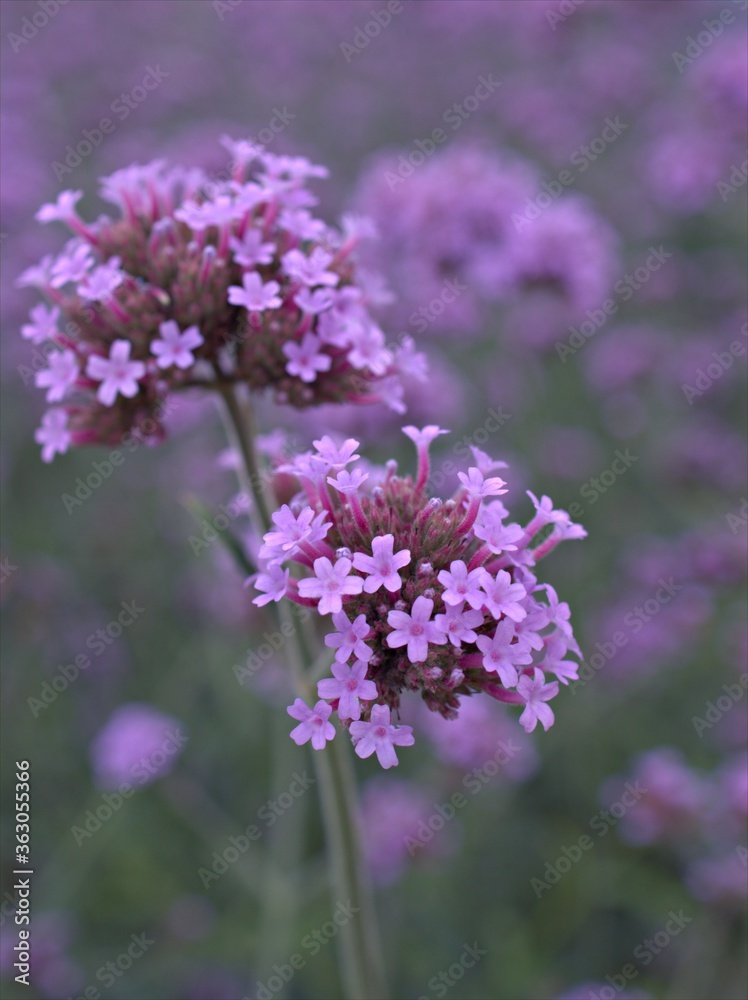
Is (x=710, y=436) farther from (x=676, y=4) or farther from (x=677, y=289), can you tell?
(x=676, y=4)

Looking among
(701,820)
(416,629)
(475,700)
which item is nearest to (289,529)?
(416,629)

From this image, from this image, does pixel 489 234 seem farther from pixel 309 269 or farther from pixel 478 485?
pixel 478 485

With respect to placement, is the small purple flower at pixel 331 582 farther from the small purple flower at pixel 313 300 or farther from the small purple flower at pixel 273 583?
the small purple flower at pixel 313 300

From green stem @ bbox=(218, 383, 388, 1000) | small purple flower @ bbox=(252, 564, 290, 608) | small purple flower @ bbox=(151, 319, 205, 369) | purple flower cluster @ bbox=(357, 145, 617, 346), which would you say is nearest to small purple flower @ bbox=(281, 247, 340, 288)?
small purple flower @ bbox=(151, 319, 205, 369)

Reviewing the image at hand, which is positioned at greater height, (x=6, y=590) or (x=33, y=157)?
(x=33, y=157)

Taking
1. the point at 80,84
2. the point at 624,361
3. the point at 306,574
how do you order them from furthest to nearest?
the point at 80,84 < the point at 624,361 < the point at 306,574

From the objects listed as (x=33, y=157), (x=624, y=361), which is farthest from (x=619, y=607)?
(x=33, y=157)
